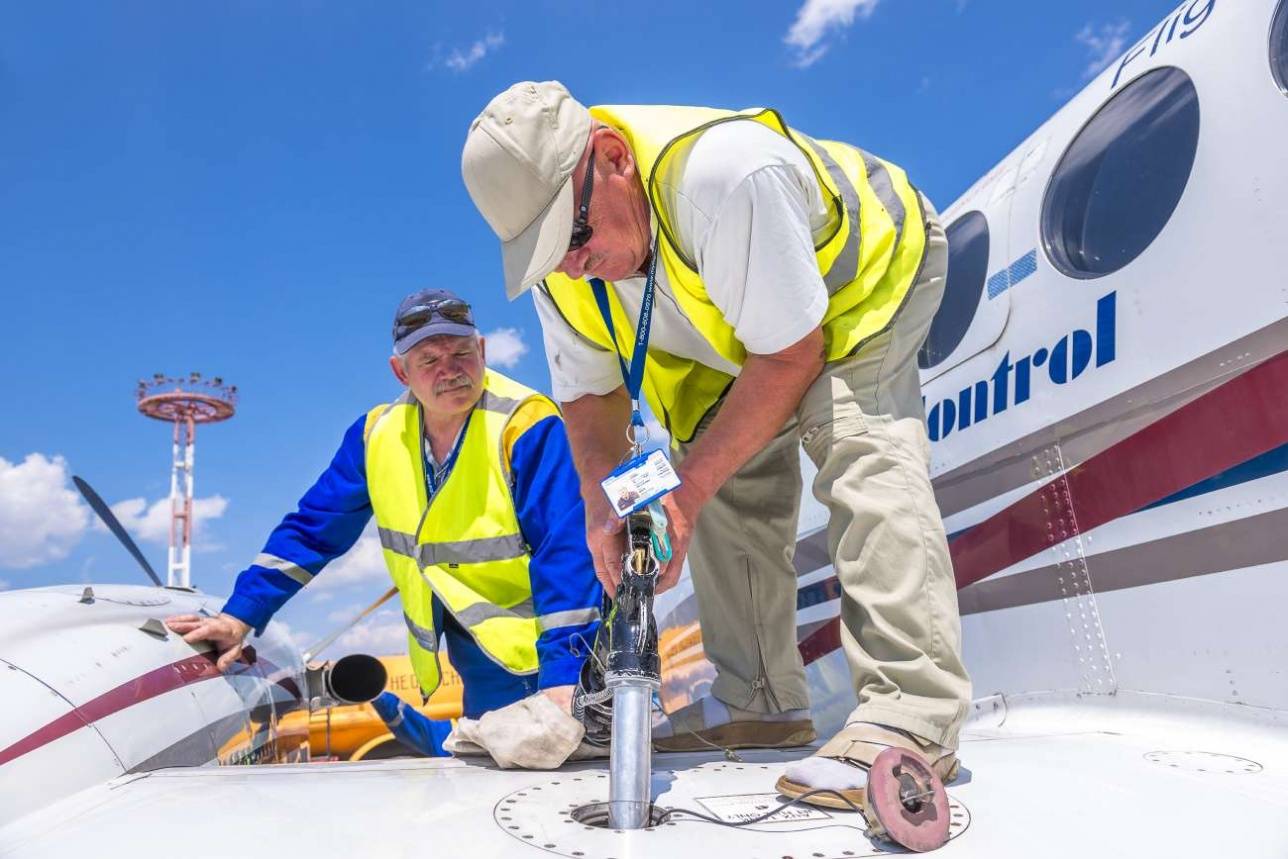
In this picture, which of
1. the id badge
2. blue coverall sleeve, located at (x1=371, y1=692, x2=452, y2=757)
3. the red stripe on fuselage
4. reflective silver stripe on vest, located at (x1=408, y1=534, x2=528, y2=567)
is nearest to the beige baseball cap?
the id badge

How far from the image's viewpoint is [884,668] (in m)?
2.16

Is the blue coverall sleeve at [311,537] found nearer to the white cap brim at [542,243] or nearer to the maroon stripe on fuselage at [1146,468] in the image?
the white cap brim at [542,243]

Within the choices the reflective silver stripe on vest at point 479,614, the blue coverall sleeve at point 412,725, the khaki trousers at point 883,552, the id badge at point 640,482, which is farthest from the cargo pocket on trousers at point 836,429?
the blue coverall sleeve at point 412,725

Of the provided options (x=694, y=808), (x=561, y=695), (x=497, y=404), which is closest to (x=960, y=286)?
(x=497, y=404)

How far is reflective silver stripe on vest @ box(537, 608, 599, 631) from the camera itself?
2932mm

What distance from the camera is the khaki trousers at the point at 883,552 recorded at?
214 centimetres

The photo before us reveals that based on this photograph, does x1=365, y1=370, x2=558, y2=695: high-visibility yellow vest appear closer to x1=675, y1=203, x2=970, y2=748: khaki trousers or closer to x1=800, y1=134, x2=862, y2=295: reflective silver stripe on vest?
x1=675, y1=203, x2=970, y2=748: khaki trousers

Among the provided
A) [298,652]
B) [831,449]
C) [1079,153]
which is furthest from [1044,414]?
[298,652]

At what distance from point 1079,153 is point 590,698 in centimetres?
257

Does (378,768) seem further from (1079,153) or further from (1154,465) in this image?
(1079,153)

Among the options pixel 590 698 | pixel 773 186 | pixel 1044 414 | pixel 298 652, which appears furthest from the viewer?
pixel 298 652

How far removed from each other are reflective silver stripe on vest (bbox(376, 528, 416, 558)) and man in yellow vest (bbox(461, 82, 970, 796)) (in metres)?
1.18

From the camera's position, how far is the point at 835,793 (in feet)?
6.26

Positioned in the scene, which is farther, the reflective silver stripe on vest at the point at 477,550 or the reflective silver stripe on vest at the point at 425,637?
the reflective silver stripe on vest at the point at 425,637
